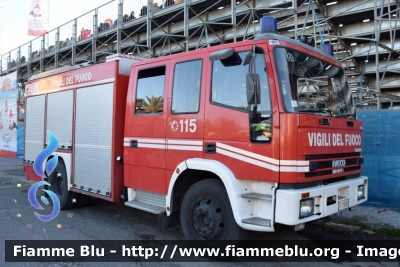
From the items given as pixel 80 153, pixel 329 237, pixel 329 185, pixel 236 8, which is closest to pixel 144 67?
pixel 80 153

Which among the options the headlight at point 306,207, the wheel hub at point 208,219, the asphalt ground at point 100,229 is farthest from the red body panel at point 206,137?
the asphalt ground at point 100,229

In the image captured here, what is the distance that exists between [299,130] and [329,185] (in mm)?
907

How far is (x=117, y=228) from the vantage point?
613 cm

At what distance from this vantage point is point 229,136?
4.52 m

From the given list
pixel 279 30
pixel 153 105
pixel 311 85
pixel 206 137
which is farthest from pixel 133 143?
pixel 279 30

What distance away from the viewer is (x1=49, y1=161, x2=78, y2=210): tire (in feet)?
23.8

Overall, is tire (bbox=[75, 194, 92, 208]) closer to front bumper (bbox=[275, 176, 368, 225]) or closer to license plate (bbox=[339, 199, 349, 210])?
front bumper (bbox=[275, 176, 368, 225])

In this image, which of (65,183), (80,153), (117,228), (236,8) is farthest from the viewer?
(236,8)

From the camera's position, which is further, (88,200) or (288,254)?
(88,200)

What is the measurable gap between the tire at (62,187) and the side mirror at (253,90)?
464cm

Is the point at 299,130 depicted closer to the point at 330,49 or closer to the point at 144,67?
the point at 330,49

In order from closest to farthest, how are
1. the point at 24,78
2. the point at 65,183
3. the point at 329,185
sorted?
the point at 329,185
the point at 65,183
the point at 24,78

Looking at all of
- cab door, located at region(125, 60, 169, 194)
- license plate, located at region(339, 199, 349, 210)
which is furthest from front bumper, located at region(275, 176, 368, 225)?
cab door, located at region(125, 60, 169, 194)

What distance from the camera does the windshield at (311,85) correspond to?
4.22 metres
